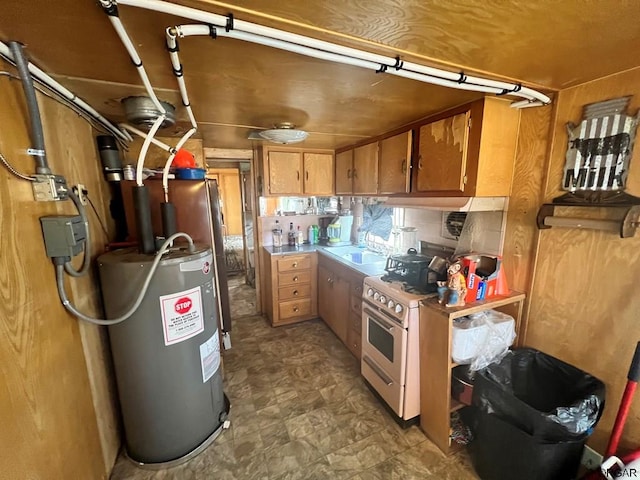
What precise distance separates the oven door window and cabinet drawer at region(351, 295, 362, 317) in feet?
1.11

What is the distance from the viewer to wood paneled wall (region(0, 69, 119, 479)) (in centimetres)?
88

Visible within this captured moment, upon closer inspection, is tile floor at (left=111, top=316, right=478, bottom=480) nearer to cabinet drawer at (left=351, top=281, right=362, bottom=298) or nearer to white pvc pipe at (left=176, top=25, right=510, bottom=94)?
cabinet drawer at (left=351, top=281, right=362, bottom=298)

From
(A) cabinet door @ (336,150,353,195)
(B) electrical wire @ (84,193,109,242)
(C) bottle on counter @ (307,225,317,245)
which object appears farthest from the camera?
(C) bottle on counter @ (307,225,317,245)

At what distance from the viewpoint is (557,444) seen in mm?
1181

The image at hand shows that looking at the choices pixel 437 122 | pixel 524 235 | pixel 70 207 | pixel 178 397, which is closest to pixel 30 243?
pixel 70 207

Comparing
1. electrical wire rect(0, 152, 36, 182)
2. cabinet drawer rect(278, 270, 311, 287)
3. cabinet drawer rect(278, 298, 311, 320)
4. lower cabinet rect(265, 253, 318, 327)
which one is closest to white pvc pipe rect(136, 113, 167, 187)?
electrical wire rect(0, 152, 36, 182)

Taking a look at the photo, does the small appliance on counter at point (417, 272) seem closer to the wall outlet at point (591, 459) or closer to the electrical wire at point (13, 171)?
the wall outlet at point (591, 459)

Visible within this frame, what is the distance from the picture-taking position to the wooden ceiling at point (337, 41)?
75 cm

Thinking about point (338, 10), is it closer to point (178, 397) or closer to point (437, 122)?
point (437, 122)

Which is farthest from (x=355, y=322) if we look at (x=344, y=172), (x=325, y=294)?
(x=344, y=172)

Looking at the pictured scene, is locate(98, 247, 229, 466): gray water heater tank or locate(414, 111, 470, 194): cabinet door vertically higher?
locate(414, 111, 470, 194): cabinet door

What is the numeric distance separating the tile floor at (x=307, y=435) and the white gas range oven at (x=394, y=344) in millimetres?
196

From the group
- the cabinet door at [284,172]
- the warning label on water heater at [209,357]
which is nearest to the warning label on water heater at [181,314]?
the warning label on water heater at [209,357]

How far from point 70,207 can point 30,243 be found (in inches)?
15.8
